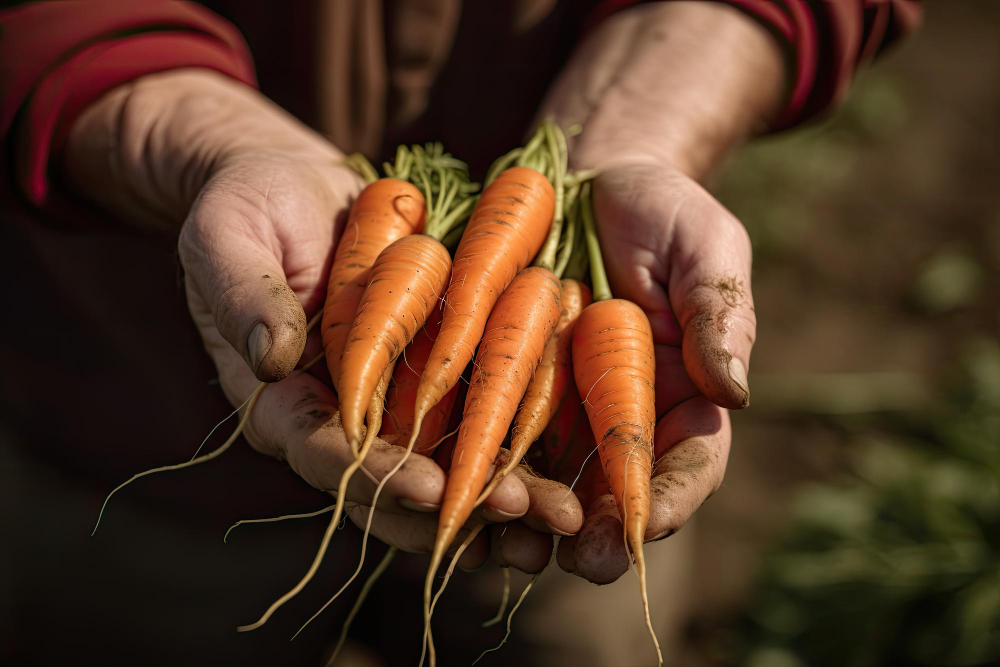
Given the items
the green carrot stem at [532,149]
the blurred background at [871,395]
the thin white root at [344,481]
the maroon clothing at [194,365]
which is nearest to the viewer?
the thin white root at [344,481]

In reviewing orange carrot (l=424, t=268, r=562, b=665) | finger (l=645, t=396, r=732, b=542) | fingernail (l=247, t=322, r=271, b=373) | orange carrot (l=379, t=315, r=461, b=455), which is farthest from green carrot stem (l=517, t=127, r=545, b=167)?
fingernail (l=247, t=322, r=271, b=373)

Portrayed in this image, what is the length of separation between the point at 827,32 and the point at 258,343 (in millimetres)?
2518

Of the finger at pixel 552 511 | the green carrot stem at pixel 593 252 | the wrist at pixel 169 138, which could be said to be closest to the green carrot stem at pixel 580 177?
the green carrot stem at pixel 593 252

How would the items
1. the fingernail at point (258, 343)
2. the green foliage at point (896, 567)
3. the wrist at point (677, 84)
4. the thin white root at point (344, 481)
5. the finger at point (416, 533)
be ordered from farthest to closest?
the green foliage at point (896, 567)
the wrist at point (677, 84)
the finger at point (416, 533)
the fingernail at point (258, 343)
the thin white root at point (344, 481)

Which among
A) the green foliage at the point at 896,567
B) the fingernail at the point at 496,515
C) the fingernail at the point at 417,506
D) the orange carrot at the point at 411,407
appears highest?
the fingernail at the point at 417,506

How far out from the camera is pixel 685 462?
1.47 m

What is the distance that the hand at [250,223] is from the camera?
1.31 m

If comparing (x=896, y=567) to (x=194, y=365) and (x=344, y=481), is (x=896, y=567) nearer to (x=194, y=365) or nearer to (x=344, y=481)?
(x=344, y=481)

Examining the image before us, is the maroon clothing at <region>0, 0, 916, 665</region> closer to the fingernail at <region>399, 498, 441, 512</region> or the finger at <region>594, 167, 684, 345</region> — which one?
the finger at <region>594, 167, 684, 345</region>

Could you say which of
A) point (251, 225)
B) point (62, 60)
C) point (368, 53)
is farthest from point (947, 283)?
point (62, 60)

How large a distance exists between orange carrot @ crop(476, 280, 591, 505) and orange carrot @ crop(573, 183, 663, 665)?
0.05 m

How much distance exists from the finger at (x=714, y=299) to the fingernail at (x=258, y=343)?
3.14 feet

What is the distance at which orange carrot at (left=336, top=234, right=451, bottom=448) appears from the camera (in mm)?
1399

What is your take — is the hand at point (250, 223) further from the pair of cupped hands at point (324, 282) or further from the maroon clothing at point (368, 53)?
the maroon clothing at point (368, 53)
